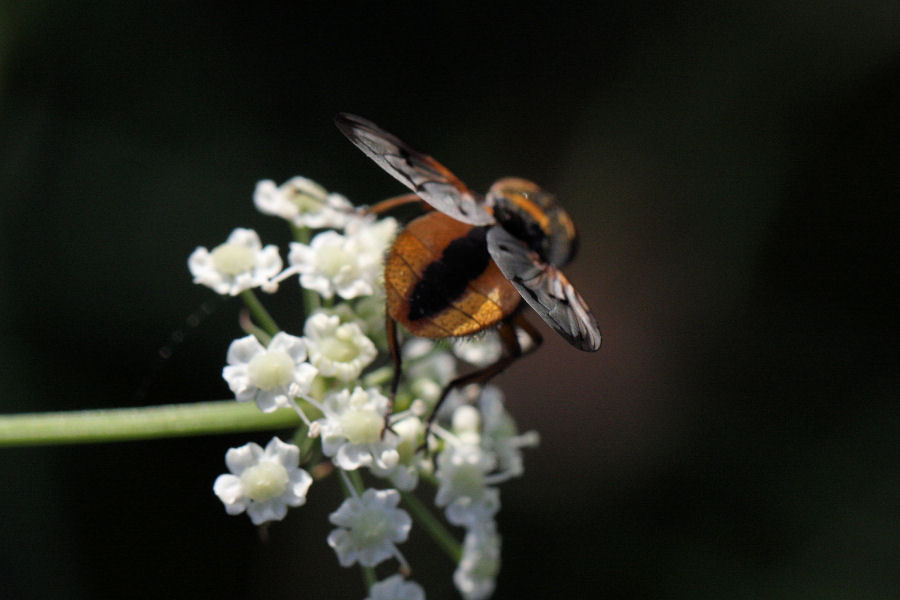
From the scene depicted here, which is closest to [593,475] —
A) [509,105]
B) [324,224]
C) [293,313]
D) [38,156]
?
[293,313]

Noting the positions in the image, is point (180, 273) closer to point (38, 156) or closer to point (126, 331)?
point (126, 331)

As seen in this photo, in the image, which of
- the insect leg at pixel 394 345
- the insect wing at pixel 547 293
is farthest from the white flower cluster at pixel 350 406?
the insect wing at pixel 547 293

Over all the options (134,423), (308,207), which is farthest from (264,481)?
(308,207)

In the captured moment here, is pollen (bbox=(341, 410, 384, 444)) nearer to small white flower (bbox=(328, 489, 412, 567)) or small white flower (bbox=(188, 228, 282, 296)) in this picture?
small white flower (bbox=(328, 489, 412, 567))

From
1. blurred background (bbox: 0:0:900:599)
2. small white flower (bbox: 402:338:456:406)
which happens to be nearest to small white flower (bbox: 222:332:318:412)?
small white flower (bbox: 402:338:456:406)

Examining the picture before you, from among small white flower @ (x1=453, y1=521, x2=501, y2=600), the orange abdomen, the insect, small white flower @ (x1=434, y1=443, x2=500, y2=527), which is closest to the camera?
the insect

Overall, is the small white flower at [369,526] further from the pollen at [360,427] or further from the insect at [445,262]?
the insect at [445,262]

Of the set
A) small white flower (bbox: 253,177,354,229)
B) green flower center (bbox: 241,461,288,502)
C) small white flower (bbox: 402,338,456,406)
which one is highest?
small white flower (bbox: 253,177,354,229)
